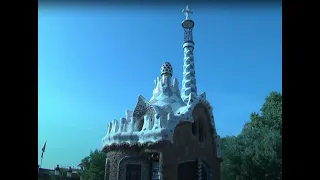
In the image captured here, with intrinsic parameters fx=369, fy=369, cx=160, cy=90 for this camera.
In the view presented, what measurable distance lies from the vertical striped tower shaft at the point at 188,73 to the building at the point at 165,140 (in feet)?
3.27

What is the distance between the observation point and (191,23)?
816 inches

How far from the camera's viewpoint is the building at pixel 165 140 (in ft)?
50.6

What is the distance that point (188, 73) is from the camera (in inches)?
778

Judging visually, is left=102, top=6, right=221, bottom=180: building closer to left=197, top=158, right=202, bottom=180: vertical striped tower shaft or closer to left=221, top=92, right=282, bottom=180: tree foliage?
left=197, top=158, right=202, bottom=180: vertical striped tower shaft

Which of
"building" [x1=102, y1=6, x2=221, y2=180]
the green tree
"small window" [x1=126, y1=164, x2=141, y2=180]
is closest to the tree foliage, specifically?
"building" [x1=102, y1=6, x2=221, y2=180]

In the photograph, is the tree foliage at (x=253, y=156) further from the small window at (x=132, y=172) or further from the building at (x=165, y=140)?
the small window at (x=132, y=172)

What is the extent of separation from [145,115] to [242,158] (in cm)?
758

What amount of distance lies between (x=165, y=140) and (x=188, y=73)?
5.58 metres

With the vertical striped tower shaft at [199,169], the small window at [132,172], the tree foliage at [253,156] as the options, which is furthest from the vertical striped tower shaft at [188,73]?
the tree foliage at [253,156]

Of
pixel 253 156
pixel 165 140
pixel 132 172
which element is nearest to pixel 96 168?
pixel 132 172

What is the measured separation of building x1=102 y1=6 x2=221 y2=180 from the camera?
1543 centimetres

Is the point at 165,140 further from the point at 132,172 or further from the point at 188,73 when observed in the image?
the point at 188,73

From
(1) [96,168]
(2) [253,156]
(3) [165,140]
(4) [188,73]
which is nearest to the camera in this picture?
(3) [165,140]
